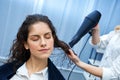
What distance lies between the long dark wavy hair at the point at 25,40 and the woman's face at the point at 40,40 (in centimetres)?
4

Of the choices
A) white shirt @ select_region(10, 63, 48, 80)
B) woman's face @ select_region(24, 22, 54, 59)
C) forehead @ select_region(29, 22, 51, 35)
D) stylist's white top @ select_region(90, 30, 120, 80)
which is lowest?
white shirt @ select_region(10, 63, 48, 80)

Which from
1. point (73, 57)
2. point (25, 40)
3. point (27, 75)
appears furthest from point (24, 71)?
point (73, 57)

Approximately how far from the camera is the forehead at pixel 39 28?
120 cm

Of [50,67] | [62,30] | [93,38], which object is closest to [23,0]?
[62,30]

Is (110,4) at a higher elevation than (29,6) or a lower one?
higher

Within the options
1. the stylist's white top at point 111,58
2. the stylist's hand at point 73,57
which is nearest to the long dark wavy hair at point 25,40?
the stylist's hand at point 73,57

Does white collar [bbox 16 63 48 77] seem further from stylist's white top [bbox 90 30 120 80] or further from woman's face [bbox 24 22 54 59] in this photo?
stylist's white top [bbox 90 30 120 80]

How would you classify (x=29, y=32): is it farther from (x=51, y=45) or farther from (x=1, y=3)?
(x=1, y=3)

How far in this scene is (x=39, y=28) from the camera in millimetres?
1217

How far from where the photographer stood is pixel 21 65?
1.34 meters

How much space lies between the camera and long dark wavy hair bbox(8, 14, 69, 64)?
1.27 meters

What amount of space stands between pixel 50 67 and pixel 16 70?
206mm

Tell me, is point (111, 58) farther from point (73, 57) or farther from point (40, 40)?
point (40, 40)

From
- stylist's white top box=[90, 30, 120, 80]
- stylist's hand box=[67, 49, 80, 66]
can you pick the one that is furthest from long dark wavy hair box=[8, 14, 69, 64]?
stylist's white top box=[90, 30, 120, 80]
